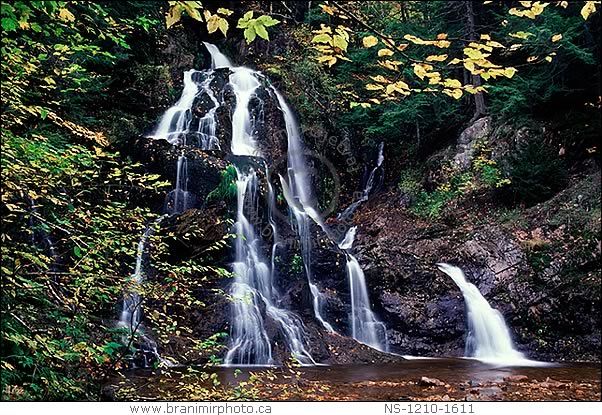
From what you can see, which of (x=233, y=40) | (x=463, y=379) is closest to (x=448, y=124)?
(x=233, y=40)

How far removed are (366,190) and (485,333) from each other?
532cm

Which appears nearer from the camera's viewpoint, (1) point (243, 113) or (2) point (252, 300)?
(2) point (252, 300)

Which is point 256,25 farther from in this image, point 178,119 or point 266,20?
point 178,119

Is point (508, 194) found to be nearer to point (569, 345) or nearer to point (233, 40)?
point (569, 345)

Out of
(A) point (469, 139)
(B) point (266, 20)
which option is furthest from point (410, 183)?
(B) point (266, 20)

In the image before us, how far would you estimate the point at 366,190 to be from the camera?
12422mm

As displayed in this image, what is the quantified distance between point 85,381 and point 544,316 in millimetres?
7362

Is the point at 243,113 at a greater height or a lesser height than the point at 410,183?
greater

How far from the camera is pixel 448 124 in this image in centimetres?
1244

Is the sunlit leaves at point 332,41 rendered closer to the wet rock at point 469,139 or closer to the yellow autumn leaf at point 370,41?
the yellow autumn leaf at point 370,41

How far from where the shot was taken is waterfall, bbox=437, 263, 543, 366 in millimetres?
7570

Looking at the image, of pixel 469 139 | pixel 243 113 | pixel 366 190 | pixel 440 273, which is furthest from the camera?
pixel 366 190

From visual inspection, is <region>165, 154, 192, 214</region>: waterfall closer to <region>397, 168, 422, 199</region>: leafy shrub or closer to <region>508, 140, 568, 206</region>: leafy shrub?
<region>397, 168, 422, 199</region>: leafy shrub
